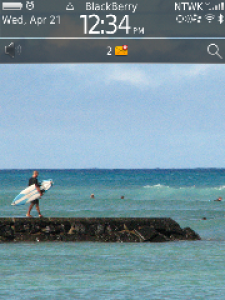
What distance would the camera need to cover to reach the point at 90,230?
2116 cm

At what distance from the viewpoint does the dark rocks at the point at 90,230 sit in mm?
20766

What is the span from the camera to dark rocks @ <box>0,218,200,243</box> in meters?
20.8
